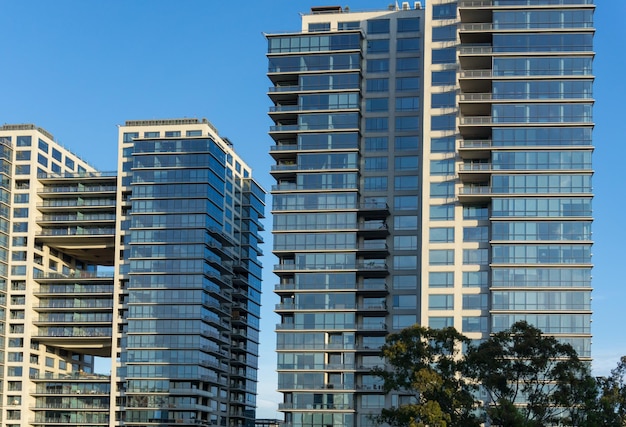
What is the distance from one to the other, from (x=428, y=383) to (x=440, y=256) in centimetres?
4005

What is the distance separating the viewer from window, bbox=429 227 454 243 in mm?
135625

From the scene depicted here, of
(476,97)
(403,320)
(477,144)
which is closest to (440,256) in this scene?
(403,320)

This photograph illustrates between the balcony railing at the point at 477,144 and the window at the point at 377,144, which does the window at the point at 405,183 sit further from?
the balcony railing at the point at 477,144

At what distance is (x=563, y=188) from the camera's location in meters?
134

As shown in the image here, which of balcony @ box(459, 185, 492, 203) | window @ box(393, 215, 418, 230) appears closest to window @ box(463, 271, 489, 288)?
balcony @ box(459, 185, 492, 203)

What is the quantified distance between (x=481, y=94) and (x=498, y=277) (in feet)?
78.6

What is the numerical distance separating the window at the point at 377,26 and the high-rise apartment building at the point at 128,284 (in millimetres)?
40025

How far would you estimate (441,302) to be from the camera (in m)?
134

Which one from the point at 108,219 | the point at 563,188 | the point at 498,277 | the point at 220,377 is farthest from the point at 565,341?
the point at 108,219

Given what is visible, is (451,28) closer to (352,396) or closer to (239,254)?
(352,396)

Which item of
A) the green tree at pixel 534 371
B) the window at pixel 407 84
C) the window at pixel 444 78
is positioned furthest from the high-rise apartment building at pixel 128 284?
the green tree at pixel 534 371

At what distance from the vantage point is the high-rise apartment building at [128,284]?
174000 millimetres

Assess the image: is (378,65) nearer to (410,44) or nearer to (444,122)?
(410,44)

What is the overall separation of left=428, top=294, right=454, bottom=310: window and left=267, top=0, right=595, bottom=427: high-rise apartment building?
0.80ft
